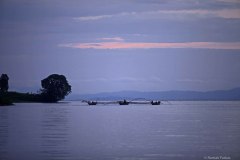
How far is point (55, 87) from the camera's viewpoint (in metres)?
172

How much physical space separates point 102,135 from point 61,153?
12123 mm

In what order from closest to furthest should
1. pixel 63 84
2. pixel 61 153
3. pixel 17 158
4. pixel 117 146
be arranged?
pixel 17 158 → pixel 61 153 → pixel 117 146 → pixel 63 84

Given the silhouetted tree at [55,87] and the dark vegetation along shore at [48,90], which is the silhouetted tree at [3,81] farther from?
the silhouetted tree at [55,87]

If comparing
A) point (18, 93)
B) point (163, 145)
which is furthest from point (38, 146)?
point (18, 93)

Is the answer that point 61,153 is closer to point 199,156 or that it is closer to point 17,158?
point 17,158

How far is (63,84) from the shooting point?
174 m

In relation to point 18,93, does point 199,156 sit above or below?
below

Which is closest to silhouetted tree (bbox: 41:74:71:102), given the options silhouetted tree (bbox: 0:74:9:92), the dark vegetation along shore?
the dark vegetation along shore

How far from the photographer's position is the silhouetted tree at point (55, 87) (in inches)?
6762

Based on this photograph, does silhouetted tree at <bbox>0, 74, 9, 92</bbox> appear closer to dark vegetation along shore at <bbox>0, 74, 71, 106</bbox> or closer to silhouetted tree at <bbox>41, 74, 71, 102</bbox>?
dark vegetation along shore at <bbox>0, 74, 71, 106</bbox>

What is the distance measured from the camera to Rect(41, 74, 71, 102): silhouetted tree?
6762 inches

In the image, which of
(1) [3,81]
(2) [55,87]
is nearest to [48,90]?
(2) [55,87]

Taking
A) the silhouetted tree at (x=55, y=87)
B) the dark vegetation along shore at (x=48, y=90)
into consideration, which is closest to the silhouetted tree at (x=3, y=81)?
the dark vegetation along shore at (x=48, y=90)

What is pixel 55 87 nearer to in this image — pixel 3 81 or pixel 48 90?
pixel 48 90
